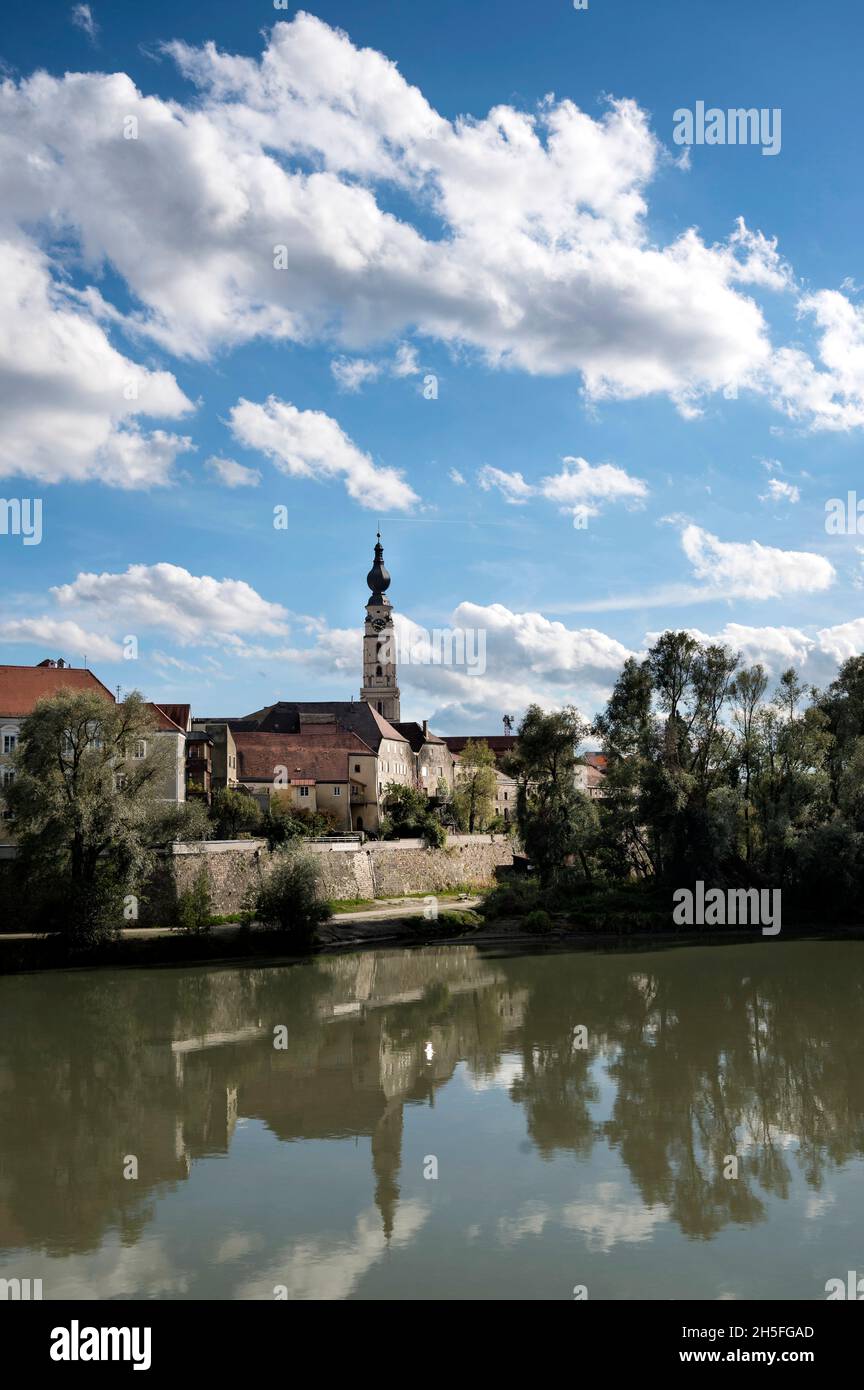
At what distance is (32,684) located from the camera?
1763 inches

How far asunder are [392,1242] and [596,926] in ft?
A: 103

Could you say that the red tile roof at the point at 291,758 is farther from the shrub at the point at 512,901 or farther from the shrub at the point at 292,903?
the shrub at the point at 292,903

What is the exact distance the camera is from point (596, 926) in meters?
42.2

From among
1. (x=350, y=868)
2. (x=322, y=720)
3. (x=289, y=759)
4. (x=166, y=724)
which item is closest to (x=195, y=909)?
(x=350, y=868)

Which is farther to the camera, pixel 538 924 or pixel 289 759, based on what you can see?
pixel 289 759

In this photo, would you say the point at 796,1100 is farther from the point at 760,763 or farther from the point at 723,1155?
the point at 760,763

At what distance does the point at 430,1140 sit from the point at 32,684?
34099 millimetres

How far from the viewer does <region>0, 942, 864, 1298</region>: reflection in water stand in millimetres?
11117

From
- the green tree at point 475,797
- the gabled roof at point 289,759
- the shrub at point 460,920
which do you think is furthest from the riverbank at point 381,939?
the green tree at point 475,797

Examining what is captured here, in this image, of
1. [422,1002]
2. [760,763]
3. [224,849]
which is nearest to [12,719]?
[224,849]

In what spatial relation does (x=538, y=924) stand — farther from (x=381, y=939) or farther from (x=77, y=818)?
(x=77, y=818)

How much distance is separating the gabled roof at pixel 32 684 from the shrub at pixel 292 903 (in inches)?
457

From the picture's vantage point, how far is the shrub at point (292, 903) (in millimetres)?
36688

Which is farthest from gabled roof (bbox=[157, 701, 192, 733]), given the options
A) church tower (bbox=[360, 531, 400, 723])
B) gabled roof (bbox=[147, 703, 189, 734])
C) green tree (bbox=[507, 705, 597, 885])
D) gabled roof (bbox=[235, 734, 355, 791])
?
church tower (bbox=[360, 531, 400, 723])
